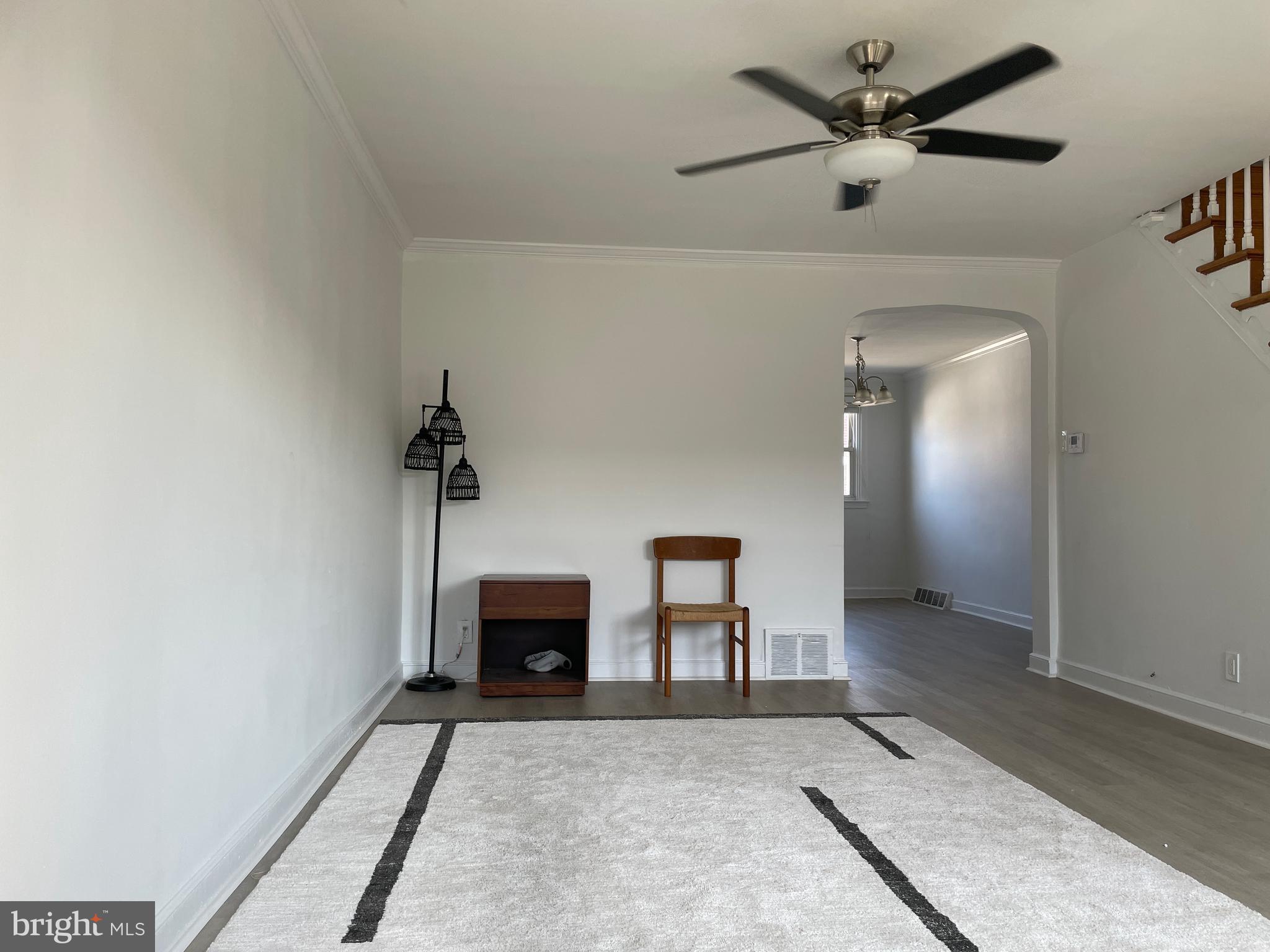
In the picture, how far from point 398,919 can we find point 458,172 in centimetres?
309

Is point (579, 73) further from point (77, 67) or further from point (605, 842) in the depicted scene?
point (605, 842)

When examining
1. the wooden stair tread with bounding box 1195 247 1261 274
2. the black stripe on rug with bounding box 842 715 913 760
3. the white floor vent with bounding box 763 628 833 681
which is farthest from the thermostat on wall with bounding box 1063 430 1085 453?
the black stripe on rug with bounding box 842 715 913 760

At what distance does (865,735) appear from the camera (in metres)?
3.76

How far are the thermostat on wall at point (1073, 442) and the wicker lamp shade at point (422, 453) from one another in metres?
3.68

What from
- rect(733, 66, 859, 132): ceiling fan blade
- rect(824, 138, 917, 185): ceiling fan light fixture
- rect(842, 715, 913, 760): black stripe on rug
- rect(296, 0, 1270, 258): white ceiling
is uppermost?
rect(296, 0, 1270, 258): white ceiling

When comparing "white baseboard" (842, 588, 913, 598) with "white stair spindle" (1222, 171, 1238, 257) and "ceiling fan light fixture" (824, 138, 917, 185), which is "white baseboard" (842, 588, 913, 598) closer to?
"white stair spindle" (1222, 171, 1238, 257)

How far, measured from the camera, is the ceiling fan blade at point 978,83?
2154 millimetres

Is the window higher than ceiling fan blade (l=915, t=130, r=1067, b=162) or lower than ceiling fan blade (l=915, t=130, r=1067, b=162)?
lower

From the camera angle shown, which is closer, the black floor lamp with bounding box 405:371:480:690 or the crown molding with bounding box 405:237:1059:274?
the black floor lamp with bounding box 405:371:480:690

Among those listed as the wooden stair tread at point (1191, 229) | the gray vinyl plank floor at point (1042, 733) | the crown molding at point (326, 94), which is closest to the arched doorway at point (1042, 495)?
the gray vinyl plank floor at point (1042, 733)

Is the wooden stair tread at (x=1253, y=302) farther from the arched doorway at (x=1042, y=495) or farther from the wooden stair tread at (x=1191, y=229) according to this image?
the arched doorway at (x=1042, y=495)

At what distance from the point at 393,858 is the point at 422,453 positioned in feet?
8.42

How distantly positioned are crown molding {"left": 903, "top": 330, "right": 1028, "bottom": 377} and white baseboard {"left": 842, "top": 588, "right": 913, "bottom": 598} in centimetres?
239

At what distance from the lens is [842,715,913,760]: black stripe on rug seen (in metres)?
3.45
